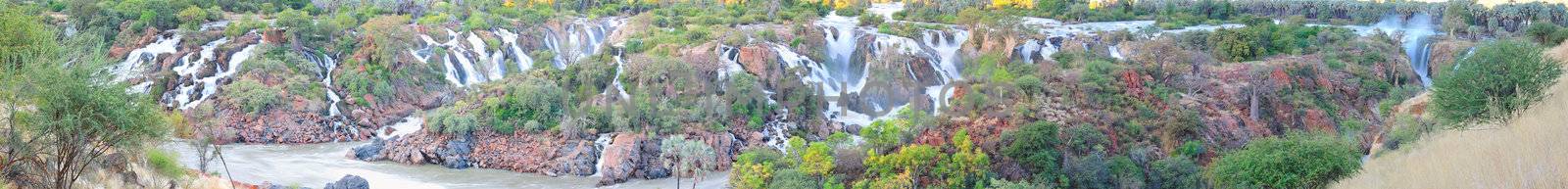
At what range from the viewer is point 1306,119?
46.8 metres

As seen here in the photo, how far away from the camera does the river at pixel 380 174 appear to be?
131 ft

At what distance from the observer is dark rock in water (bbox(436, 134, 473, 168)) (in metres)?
43.1

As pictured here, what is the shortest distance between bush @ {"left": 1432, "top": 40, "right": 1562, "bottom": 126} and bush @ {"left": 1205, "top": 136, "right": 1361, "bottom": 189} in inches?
79.2

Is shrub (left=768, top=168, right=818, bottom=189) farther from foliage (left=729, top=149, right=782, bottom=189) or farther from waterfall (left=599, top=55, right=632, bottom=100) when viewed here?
waterfall (left=599, top=55, right=632, bottom=100)

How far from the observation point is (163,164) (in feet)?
89.1

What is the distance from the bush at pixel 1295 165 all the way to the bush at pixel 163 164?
65.5 feet

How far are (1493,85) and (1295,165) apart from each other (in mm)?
3842

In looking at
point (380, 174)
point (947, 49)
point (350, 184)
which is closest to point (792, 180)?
point (350, 184)

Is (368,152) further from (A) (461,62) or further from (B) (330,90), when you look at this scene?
(A) (461,62)

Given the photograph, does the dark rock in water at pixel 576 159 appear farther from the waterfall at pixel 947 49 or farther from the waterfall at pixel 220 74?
the waterfall at pixel 947 49

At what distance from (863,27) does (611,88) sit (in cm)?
1737

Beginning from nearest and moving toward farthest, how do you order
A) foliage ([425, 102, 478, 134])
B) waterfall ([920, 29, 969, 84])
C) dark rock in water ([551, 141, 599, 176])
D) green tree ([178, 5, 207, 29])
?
1. dark rock in water ([551, 141, 599, 176])
2. foliage ([425, 102, 478, 134])
3. waterfall ([920, 29, 969, 84])
4. green tree ([178, 5, 207, 29])

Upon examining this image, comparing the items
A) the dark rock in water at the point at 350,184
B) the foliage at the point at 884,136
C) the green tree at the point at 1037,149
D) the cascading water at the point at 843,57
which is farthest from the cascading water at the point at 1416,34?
the dark rock in water at the point at 350,184

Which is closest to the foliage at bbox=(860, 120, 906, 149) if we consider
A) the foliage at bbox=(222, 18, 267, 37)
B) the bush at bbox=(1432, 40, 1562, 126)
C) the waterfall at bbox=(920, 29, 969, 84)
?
the bush at bbox=(1432, 40, 1562, 126)
